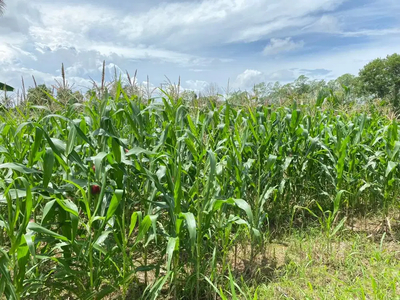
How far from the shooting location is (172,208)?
157 centimetres

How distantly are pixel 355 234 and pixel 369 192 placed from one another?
0.61 metres

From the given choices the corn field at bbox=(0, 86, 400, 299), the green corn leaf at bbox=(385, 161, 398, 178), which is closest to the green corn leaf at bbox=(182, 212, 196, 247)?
the corn field at bbox=(0, 86, 400, 299)

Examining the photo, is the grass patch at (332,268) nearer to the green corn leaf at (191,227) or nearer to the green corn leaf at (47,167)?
the green corn leaf at (191,227)

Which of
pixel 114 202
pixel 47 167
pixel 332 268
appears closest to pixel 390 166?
pixel 332 268

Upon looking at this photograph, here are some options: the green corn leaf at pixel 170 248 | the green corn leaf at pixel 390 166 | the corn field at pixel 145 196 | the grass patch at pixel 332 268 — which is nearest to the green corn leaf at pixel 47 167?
the corn field at pixel 145 196

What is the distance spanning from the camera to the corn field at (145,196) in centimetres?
140

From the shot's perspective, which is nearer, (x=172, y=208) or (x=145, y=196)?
(x=172, y=208)

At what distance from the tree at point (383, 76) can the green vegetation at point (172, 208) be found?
28.1 meters

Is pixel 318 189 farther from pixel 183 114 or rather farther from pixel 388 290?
pixel 183 114

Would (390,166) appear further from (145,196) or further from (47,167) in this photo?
(47,167)

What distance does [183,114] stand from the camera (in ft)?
7.43

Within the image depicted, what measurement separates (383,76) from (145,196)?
31.4m

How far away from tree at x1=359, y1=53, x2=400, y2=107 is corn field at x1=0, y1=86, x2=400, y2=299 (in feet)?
92.8

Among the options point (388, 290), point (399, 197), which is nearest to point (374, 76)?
point (399, 197)
